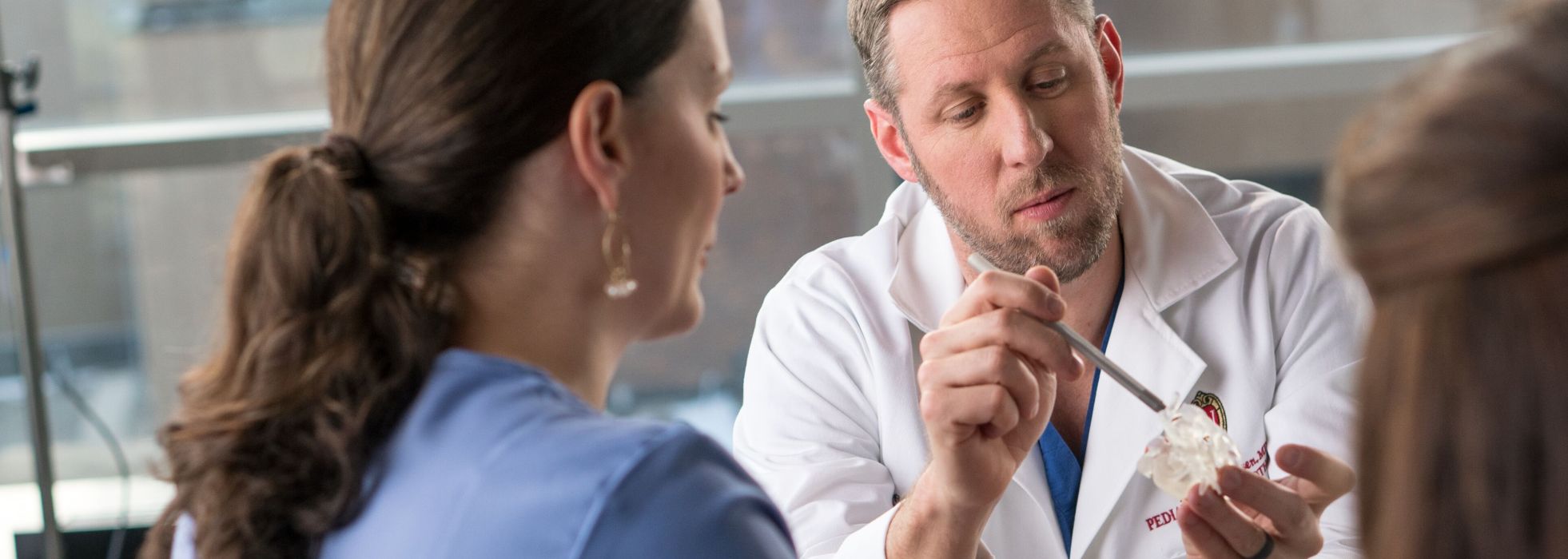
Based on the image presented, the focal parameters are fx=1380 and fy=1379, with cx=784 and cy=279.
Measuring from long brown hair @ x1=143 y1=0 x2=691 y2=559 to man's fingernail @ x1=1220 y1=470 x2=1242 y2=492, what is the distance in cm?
60

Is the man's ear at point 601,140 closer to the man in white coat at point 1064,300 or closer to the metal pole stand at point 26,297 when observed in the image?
the man in white coat at point 1064,300

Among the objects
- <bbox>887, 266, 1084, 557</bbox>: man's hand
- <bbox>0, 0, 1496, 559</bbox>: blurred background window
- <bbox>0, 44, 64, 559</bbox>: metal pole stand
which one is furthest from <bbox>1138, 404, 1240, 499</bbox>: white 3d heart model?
<bbox>0, 44, 64, 559</bbox>: metal pole stand

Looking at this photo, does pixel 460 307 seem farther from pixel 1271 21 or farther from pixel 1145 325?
pixel 1271 21

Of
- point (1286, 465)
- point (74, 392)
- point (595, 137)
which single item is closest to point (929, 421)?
point (1286, 465)

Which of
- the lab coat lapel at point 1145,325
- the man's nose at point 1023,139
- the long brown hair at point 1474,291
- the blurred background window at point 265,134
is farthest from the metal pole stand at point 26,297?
the long brown hair at point 1474,291

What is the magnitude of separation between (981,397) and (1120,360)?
0.46 meters

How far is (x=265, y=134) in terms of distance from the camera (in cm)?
285

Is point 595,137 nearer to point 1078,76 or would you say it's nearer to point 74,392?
point 1078,76

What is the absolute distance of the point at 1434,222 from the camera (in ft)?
1.69

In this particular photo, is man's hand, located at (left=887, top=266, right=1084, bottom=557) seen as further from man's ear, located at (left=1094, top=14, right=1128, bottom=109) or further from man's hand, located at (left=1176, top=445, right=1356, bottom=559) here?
man's ear, located at (left=1094, top=14, right=1128, bottom=109)

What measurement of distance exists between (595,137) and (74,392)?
2528 millimetres

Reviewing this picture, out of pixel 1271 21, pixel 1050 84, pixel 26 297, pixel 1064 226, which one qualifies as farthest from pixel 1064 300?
pixel 26 297

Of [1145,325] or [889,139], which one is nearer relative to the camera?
[1145,325]

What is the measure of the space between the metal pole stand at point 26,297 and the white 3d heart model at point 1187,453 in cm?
197
